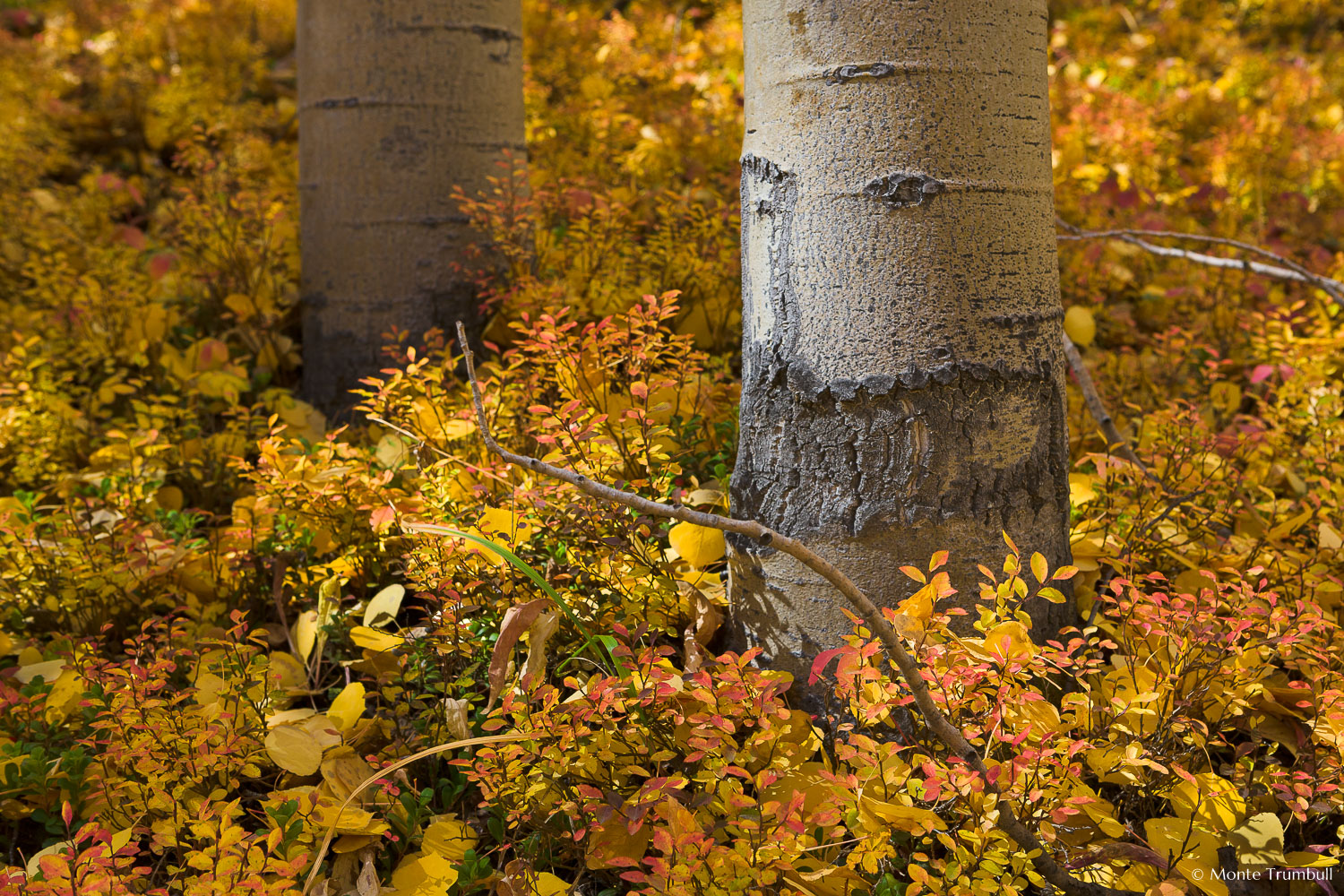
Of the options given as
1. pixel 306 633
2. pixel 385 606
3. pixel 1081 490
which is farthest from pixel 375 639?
pixel 1081 490

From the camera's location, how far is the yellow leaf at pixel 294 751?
1.25m

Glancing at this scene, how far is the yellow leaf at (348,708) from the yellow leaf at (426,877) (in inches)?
10.2

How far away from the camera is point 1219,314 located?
2705 mm

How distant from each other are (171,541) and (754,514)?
1.22 metres

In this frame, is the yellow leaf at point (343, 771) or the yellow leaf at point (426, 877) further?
the yellow leaf at point (343, 771)

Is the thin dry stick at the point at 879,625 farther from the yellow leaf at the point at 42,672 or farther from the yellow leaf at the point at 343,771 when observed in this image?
the yellow leaf at the point at 42,672

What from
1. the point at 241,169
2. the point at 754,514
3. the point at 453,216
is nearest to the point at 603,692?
the point at 754,514

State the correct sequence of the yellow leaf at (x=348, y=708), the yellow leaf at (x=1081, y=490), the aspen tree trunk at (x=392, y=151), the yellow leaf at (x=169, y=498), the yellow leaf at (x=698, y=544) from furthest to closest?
the aspen tree trunk at (x=392, y=151)
the yellow leaf at (x=169, y=498)
the yellow leaf at (x=1081, y=490)
the yellow leaf at (x=698, y=544)
the yellow leaf at (x=348, y=708)

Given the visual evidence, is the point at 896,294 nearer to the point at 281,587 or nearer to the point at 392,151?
the point at 281,587

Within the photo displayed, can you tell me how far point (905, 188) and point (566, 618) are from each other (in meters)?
0.84

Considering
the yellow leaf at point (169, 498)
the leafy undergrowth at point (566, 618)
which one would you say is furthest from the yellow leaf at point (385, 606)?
the yellow leaf at point (169, 498)

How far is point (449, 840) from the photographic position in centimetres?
121

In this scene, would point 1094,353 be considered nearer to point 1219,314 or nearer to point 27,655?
point 1219,314

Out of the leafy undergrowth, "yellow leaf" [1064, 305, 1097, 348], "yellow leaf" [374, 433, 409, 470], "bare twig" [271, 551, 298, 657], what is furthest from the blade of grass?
"yellow leaf" [1064, 305, 1097, 348]
